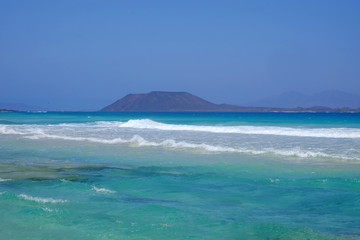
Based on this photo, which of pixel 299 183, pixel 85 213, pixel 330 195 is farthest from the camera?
pixel 299 183

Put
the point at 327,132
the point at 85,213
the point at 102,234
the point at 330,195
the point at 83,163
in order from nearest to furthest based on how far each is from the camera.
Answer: the point at 102,234 → the point at 85,213 → the point at 330,195 → the point at 83,163 → the point at 327,132

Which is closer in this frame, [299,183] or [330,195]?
[330,195]

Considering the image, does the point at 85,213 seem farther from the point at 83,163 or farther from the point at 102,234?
the point at 83,163

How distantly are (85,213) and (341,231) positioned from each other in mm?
3908

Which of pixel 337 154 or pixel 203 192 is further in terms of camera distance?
pixel 337 154

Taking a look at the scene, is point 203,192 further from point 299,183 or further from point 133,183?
point 299,183

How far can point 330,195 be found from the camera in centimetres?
798

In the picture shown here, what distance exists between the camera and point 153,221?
619 centimetres

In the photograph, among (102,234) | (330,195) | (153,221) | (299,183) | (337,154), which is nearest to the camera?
(102,234)

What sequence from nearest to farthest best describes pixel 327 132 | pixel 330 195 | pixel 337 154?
1. pixel 330 195
2. pixel 337 154
3. pixel 327 132

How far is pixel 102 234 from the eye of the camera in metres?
5.64

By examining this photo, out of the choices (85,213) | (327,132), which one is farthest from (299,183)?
(327,132)

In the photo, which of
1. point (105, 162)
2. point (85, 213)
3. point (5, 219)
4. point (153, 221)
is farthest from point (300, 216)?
point (105, 162)

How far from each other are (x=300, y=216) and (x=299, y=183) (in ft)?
8.88
